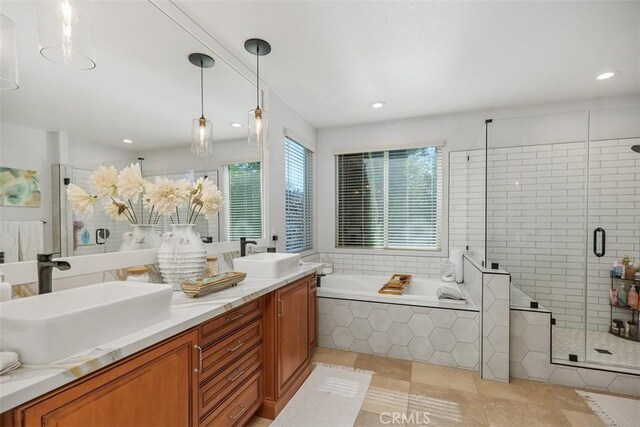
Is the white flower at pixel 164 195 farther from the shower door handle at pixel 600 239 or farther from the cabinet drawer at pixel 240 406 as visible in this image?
the shower door handle at pixel 600 239

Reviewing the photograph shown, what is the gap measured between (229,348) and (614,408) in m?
2.67

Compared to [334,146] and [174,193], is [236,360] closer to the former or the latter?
[174,193]

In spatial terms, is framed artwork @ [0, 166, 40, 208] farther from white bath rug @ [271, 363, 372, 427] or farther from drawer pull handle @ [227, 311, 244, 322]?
white bath rug @ [271, 363, 372, 427]

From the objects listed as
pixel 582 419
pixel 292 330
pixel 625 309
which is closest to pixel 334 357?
pixel 292 330

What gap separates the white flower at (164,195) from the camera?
1.67m

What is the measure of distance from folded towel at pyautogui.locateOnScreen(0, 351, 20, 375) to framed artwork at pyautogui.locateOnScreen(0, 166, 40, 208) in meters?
0.62

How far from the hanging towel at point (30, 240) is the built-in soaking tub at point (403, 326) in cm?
232

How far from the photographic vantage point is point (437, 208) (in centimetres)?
383

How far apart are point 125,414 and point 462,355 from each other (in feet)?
8.51

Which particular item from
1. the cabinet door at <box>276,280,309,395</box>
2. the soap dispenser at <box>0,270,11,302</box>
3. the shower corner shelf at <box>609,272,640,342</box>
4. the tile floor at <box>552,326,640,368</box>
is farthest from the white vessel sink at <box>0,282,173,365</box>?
the shower corner shelf at <box>609,272,640,342</box>

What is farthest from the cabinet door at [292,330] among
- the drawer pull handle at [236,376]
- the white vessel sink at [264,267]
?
the drawer pull handle at [236,376]

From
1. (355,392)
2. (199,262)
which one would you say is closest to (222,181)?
(199,262)

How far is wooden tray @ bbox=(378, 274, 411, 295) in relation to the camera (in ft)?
10.1

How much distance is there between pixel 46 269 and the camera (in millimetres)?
1104
